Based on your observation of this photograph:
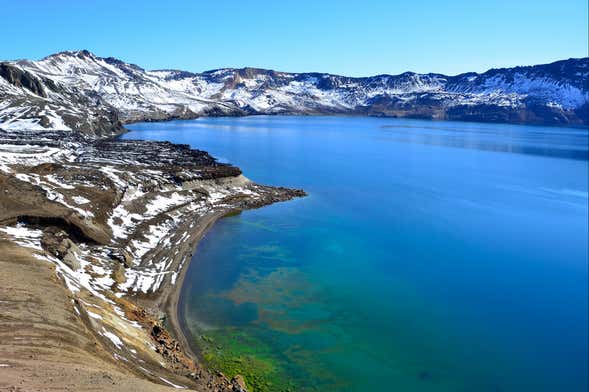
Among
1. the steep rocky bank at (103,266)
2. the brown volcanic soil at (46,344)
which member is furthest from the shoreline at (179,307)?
the brown volcanic soil at (46,344)

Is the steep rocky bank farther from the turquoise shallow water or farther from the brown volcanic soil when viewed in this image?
the turquoise shallow water

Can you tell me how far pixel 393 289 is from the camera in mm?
39750

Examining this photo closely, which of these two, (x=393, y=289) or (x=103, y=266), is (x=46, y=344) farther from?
(x=393, y=289)

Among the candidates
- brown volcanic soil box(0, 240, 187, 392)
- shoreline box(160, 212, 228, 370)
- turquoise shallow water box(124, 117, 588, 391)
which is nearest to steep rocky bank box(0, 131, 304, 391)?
brown volcanic soil box(0, 240, 187, 392)

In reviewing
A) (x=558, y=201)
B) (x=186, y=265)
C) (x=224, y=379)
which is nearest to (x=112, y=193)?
(x=186, y=265)

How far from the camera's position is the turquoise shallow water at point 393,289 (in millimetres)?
28156

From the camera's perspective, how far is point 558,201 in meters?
76.6

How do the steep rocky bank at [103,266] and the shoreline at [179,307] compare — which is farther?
the shoreline at [179,307]

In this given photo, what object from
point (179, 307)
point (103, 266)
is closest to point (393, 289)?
point (179, 307)

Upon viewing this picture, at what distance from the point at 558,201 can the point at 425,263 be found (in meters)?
44.9

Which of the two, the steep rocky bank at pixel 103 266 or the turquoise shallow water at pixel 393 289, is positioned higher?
the steep rocky bank at pixel 103 266

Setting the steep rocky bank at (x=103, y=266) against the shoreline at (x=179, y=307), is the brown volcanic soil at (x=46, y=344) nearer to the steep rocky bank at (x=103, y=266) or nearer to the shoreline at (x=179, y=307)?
the steep rocky bank at (x=103, y=266)

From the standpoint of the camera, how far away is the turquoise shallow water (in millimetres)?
28156

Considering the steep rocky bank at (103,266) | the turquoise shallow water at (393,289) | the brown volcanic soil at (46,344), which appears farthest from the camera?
the turquoise shallow water at (393,289)
